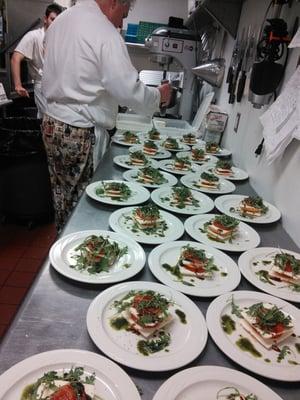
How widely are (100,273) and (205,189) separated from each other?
0.86 m

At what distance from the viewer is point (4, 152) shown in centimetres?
254

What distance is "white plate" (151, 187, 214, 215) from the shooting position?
1.41 m

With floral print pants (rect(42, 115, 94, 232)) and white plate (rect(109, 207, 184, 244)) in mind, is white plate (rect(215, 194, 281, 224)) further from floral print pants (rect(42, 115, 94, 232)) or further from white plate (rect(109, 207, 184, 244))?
floral print pants (rect(42, 115, 94, 232))

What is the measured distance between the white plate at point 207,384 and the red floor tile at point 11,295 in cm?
165

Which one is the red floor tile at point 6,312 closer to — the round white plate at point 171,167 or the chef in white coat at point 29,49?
the round white plate at point 171,167

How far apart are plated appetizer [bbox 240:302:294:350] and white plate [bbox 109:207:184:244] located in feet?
1.33

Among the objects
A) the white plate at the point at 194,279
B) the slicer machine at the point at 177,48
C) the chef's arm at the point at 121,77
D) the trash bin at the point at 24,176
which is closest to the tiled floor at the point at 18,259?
the trash bin at the point at 24,176

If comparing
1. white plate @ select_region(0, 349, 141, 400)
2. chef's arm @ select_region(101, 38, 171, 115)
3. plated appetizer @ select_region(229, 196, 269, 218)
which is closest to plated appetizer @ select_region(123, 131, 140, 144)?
chef's arm @ select_region(101, 38, 171, 115)

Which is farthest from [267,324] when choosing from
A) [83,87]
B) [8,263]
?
[8,263]

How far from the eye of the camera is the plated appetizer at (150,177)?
1.67 m

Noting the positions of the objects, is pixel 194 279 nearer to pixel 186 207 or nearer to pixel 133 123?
pixel 186 207

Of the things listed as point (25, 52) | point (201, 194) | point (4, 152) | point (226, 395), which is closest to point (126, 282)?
point (226, 395)

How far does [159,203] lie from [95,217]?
29 cm

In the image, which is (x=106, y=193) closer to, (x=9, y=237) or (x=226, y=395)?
(x=226, y=395)
